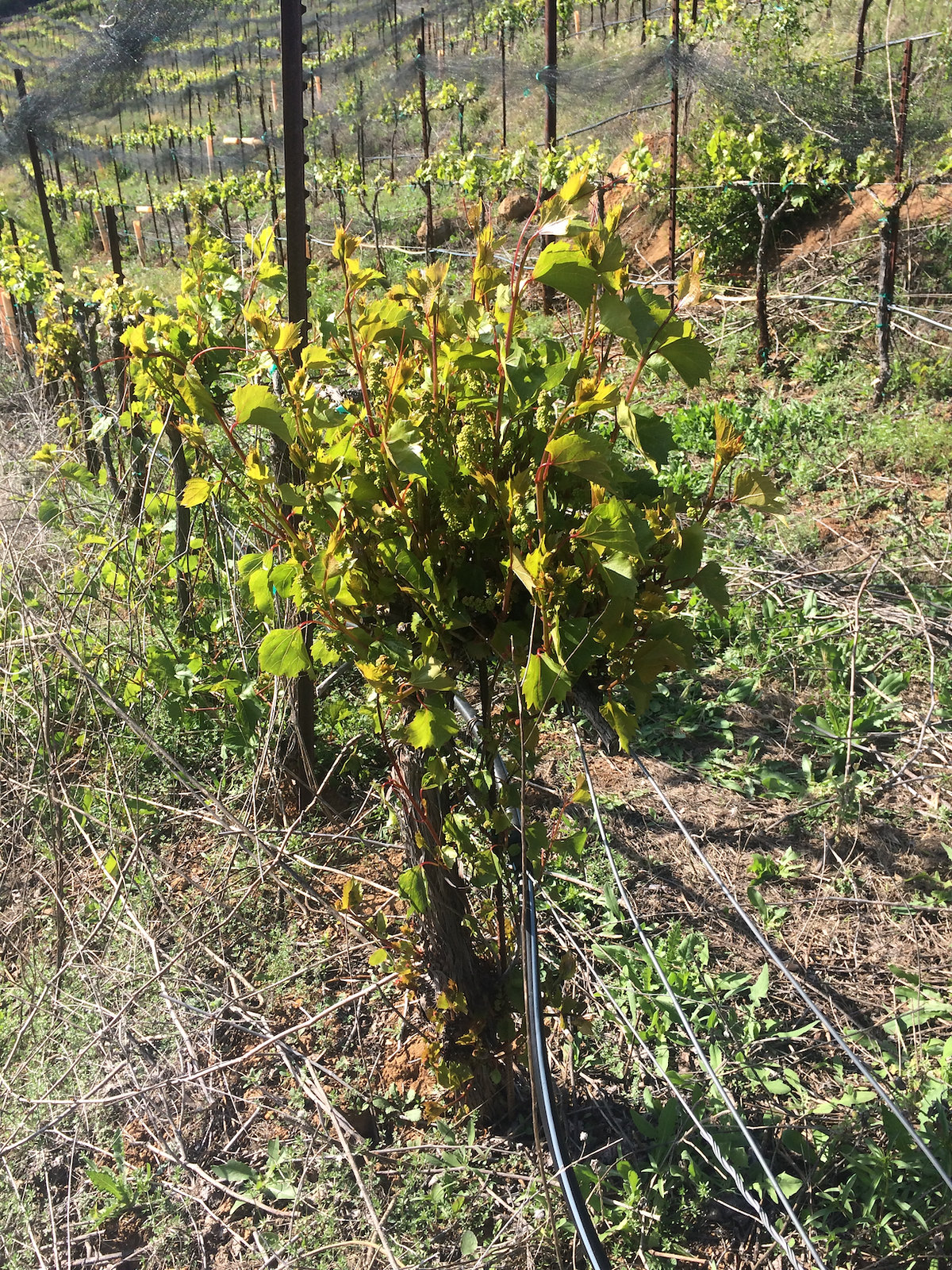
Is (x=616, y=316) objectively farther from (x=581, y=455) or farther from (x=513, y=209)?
(x=513, y=209)

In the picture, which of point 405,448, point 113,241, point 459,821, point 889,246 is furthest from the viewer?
point 113,241

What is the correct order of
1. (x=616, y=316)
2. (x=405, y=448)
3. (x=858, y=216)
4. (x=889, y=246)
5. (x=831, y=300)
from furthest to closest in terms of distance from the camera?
(x=858, y=216) → (x=831, y=300) → (x=889, y=246) → (x=405, y=448) → (x=616, y=316)

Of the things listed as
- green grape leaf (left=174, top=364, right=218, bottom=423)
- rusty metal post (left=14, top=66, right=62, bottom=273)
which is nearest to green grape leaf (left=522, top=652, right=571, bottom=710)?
green grape leaf (left=174, top=364, right=218, bottom=423)

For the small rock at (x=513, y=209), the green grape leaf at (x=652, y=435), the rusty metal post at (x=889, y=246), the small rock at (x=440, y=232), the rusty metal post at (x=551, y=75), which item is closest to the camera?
the green grape leaf at (x=652, y=435)

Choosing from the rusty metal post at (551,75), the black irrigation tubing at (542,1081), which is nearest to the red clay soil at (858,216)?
the rusty metal post at (551,75)

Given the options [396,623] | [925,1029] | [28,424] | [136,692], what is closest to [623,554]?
[396,623]

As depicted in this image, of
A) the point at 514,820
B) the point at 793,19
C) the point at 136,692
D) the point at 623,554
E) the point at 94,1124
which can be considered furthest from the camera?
the point at 793,19

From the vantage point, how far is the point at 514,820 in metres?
1.68

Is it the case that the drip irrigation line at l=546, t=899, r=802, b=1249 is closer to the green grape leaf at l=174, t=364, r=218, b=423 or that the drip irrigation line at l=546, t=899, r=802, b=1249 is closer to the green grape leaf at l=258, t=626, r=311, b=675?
the green grape leaf at l=258, t=626, r=311, b=675

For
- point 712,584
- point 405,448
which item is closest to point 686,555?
point 712,584

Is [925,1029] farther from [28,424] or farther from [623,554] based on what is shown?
[28,424]

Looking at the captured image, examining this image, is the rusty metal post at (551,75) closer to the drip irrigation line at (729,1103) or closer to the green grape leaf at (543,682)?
the drip irrigation line at (729,1103)

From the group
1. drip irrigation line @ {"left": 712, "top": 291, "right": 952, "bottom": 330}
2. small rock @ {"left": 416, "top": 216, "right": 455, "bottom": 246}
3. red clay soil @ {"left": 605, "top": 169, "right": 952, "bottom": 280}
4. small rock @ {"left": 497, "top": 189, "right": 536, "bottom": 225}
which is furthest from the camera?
small rock @ {"left": 416, "top": 216, "right": 455, "bottom": 246}

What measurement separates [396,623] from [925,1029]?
1.55 meters
